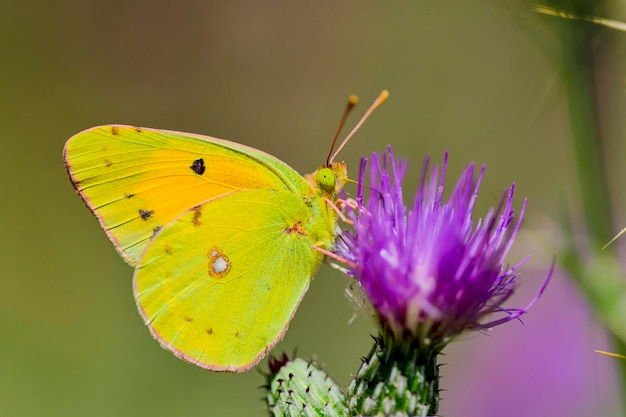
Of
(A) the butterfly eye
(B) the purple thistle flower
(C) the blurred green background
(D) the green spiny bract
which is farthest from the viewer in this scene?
(C) the blurred green background

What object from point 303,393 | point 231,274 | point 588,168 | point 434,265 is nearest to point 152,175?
point 231,274

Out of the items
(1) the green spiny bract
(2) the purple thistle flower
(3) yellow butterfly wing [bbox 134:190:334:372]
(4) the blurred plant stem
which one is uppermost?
(4) the blurred plant stem

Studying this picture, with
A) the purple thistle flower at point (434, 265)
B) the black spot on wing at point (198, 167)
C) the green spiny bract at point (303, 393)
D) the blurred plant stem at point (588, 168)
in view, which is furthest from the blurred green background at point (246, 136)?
the black spot on wing at point (198, 167)

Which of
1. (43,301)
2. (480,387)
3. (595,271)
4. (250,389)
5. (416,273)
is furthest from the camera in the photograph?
(43,301)

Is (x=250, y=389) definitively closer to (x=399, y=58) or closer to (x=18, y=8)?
(x=399, y=58)

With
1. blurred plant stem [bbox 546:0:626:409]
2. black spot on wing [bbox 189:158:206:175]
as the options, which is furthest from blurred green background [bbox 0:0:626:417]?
black spot on wing [bbox 189:158:206:175]

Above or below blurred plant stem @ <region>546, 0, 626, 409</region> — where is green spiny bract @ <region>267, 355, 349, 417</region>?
below

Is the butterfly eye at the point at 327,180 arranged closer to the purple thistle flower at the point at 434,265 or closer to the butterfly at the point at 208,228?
the butterfly at the point at 208,228

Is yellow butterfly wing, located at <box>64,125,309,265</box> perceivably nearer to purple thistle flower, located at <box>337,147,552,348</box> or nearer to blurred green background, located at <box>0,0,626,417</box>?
purple thistle flower, located at <box>337,147,552,348</box>

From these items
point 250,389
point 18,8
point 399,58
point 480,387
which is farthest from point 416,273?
point 18,8
